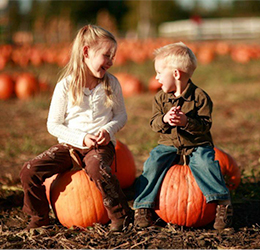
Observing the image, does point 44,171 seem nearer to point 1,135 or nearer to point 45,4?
point 1,135

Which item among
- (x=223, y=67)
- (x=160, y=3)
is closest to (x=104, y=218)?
(x=223, y=67)

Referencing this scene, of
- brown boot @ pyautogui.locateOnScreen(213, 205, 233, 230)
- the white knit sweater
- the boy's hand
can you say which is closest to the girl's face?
the white knit sweater

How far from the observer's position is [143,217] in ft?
9.50

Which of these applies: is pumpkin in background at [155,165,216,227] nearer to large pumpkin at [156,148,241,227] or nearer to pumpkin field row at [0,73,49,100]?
large pumpkin at [156,148,241,227]

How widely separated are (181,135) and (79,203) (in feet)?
3.01

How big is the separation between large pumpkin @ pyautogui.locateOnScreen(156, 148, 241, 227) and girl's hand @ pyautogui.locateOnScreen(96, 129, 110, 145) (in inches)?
20.8

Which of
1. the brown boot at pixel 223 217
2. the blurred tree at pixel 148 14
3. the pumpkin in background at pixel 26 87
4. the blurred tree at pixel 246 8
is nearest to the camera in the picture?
the brown boot at pixel 223 217

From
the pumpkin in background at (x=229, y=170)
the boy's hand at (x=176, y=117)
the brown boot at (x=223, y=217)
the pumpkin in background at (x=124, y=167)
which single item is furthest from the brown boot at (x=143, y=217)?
the pumpkin in background at (x=229, y=170)

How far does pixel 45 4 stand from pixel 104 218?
4721cm

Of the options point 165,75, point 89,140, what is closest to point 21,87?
point 89,140

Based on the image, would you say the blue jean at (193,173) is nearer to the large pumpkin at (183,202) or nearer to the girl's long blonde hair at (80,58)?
the large pumpkin at (183,202)

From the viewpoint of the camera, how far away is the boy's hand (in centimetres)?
271

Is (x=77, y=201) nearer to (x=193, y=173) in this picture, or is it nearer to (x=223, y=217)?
(x=193, y=173)

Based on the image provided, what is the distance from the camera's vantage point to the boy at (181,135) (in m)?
2.82
